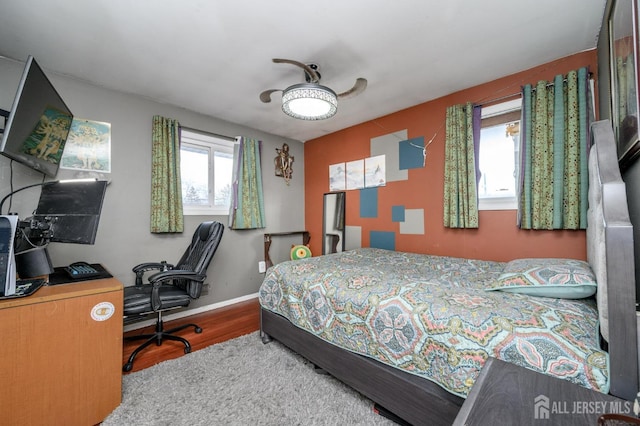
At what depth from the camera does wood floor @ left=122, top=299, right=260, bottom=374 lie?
218 cm

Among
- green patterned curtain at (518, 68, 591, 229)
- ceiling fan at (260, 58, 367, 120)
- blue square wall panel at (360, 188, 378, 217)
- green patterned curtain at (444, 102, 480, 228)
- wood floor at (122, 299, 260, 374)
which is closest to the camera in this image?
ceiling fan at (260, 58, 367, 120)

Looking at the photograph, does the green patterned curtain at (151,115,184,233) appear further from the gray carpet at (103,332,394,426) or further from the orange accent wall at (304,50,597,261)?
the orange accent wall at (304,50,597,261)

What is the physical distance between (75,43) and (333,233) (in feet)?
10.7

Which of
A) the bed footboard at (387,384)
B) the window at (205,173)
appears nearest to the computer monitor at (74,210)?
the window at (205,173)

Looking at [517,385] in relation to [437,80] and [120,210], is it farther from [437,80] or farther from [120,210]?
[120,210]

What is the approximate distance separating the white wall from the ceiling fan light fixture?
1.34m

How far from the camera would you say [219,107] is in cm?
310

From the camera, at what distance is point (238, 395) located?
169cm

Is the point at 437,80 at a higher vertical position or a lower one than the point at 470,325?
higher

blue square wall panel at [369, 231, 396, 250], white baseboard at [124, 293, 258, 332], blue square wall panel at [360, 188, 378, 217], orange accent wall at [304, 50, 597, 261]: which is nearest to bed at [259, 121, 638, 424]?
orange accent wall at [304, 50, 597, 261]

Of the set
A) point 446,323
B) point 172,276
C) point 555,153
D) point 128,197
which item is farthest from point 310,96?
point 128,197

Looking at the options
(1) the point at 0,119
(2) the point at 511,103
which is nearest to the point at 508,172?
(2) the point at 511,103

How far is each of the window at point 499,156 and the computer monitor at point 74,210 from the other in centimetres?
320

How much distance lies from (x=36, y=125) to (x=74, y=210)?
0.70m
